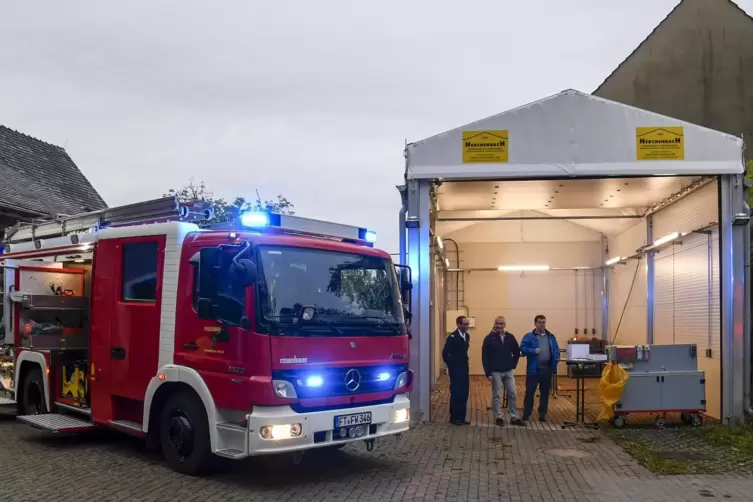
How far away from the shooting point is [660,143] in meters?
11.9

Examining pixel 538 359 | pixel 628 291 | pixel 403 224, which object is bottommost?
pixel 538 359

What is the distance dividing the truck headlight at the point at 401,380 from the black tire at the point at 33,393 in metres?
5.08

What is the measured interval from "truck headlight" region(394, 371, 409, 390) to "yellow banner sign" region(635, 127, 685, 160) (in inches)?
230

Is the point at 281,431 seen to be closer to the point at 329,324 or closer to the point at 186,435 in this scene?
the point at 329,324

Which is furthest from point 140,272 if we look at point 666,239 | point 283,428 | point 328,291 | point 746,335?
point 666,239

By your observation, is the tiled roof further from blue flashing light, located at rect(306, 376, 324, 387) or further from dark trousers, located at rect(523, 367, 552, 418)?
blue flashing light, located at rect(306, 376, 324, 387)

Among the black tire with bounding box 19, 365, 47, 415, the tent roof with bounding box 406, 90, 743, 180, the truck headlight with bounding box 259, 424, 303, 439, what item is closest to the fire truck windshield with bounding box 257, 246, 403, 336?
the truck headlight with bounding box 259, 424, 303, 439

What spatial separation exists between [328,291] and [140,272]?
7.76ft

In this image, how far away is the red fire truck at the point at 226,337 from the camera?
721cm

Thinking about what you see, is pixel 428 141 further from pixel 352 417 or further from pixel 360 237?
pixel 352 417

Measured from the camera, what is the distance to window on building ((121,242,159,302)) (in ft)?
27.7

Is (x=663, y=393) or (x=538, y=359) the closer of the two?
(x=663, y=393)

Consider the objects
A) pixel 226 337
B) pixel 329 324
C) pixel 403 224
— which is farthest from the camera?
pixel 403 224

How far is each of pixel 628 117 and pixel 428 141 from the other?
314cm
